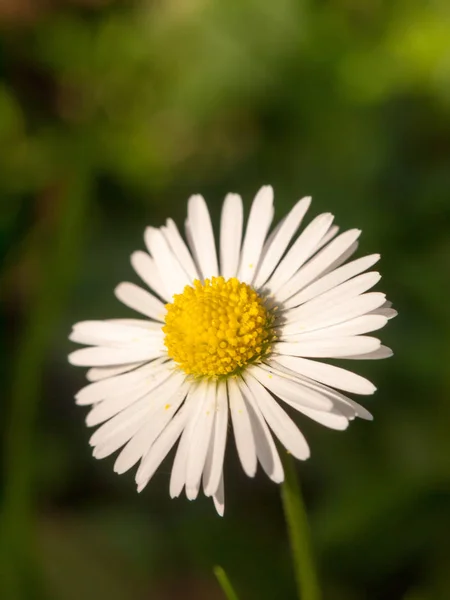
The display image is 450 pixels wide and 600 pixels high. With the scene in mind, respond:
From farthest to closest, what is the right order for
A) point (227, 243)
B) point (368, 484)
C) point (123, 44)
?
1. point (123, 44)
2. point (368, 484)
3. point (227, 243)

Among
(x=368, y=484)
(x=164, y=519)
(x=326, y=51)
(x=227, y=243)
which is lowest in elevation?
(x=368, y=484)

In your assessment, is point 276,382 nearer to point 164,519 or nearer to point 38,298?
point 164,519

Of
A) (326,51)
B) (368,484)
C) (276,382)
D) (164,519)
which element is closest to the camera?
(276,382)

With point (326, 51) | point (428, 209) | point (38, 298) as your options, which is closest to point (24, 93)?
point (38, 298)

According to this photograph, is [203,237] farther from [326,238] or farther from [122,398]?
[122,398]

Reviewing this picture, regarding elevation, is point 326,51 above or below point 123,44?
below

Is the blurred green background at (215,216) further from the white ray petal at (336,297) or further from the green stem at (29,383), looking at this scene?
the white ray petal at (336,297)
